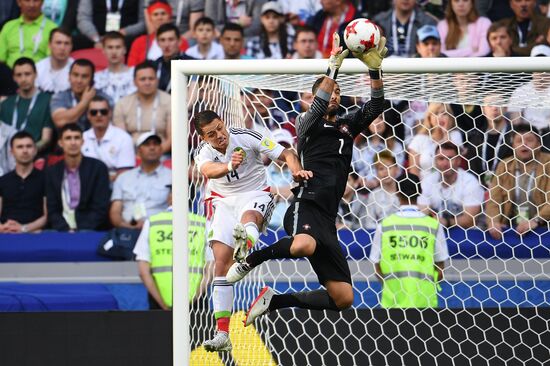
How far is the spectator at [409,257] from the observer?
23.6 feet

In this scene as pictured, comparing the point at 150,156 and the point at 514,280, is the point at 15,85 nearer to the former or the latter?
the point at 150,156

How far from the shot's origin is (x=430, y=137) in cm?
791

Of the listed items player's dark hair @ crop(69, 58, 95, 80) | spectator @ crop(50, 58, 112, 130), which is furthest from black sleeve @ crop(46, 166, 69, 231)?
player's dark hair @ crop(69, 58, 95, 80)

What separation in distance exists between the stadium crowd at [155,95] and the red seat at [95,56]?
0.04 ft

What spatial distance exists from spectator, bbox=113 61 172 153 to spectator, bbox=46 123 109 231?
434 millimetres

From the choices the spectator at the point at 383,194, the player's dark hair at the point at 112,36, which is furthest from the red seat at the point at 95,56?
the spectator at the point at 383,194

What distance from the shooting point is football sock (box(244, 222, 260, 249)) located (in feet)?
19.1

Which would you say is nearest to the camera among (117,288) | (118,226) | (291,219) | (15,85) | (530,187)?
(291,219)

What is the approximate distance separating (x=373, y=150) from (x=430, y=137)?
427 millimetres

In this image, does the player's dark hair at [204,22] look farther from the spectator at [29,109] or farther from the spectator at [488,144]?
the spectator at [488,144]

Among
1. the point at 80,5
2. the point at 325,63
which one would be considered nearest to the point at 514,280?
the point at 325,63

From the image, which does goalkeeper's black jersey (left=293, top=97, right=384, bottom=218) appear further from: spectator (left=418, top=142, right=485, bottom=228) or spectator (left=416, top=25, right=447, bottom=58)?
spectator (left=416, top=25, right=447, bottom=58)

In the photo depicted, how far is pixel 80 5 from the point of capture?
32.5 ft

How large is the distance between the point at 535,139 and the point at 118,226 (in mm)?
3459
